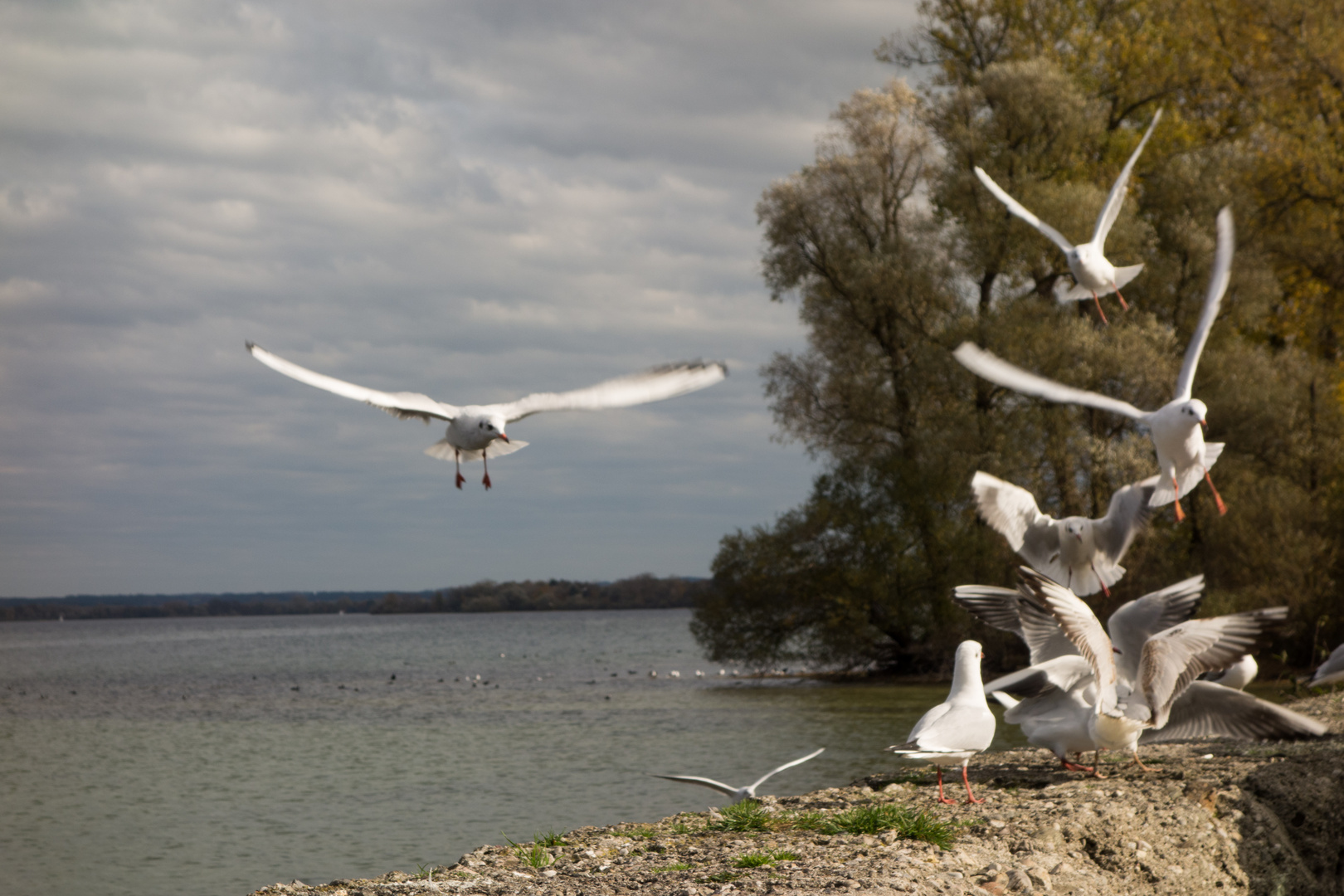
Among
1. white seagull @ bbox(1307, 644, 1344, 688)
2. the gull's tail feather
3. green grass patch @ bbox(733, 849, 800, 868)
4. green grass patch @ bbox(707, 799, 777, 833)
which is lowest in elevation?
green grass patch @ bbox(707, 799, 777, 833)

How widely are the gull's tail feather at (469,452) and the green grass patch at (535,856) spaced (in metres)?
2.56

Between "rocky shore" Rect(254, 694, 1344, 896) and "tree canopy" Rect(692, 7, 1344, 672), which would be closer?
"rocky shore" Rect(254, 694, 1344, 896)

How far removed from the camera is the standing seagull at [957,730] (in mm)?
7277

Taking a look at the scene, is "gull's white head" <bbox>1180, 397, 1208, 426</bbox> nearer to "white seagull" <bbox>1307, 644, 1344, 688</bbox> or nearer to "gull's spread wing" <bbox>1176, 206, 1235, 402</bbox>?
"gull's spread wing" <bbox>1176, 206, 1235, 402</bbox>

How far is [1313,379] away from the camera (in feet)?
82.4

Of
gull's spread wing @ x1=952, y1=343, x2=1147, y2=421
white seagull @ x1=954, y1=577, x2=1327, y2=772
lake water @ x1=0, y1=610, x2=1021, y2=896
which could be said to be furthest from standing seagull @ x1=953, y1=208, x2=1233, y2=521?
lake water @ x1=0, y1=610, x2=1021, y2=896

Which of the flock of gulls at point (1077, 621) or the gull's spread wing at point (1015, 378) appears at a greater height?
the gull's spread wing at point (1015, 378)

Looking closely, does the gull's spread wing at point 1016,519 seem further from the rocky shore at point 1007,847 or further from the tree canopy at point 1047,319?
the tree canopy at point 1047,319

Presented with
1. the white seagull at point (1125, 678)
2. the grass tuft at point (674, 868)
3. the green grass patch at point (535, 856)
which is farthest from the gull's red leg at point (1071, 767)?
the green grass patch at point (535, 856)

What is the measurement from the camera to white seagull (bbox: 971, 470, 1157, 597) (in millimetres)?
10000

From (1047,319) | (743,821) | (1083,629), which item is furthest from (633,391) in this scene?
(1047,319)

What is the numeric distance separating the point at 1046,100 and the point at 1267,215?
5.64m

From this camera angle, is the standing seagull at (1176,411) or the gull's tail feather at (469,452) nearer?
the gull's tail feather at (469,452)

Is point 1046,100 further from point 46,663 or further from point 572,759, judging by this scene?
point 46,663
